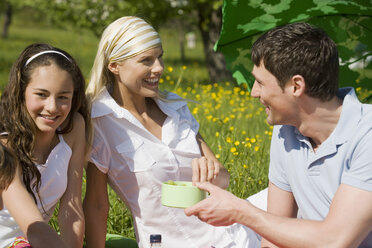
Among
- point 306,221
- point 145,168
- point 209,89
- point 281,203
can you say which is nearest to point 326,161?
point 306,221

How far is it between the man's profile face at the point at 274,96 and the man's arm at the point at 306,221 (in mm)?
402

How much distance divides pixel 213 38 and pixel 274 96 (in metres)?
8.86

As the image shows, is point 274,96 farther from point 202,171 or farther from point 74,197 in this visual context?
point 74,197

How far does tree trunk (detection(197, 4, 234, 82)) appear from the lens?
36.5 ft

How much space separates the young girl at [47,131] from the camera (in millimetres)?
Result: 2754

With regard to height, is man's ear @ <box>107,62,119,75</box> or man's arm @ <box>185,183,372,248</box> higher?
man's ear @ <box>107,62,119,75</box>

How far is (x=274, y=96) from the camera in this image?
2.51 meters

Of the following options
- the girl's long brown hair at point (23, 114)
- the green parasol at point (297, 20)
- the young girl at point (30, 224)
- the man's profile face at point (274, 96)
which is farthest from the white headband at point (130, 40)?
the young girl at point (30, 224)

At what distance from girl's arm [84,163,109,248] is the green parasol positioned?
3.97ft

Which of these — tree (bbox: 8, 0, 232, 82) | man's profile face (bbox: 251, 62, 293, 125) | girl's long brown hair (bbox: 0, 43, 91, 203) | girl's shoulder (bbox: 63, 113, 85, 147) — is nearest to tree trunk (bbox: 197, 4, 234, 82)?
tree (bbox: 8, 0, 232, 82)

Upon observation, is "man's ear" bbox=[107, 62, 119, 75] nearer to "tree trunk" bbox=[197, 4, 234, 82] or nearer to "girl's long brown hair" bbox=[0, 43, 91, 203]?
"girl's long brown hair" bbox=[0, 43, 91, 203]

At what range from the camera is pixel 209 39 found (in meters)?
11.9

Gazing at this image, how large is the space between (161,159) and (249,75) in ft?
3.46

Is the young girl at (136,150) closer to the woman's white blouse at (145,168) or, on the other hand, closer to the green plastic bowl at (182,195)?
the woman's white blouse at (145,168)
